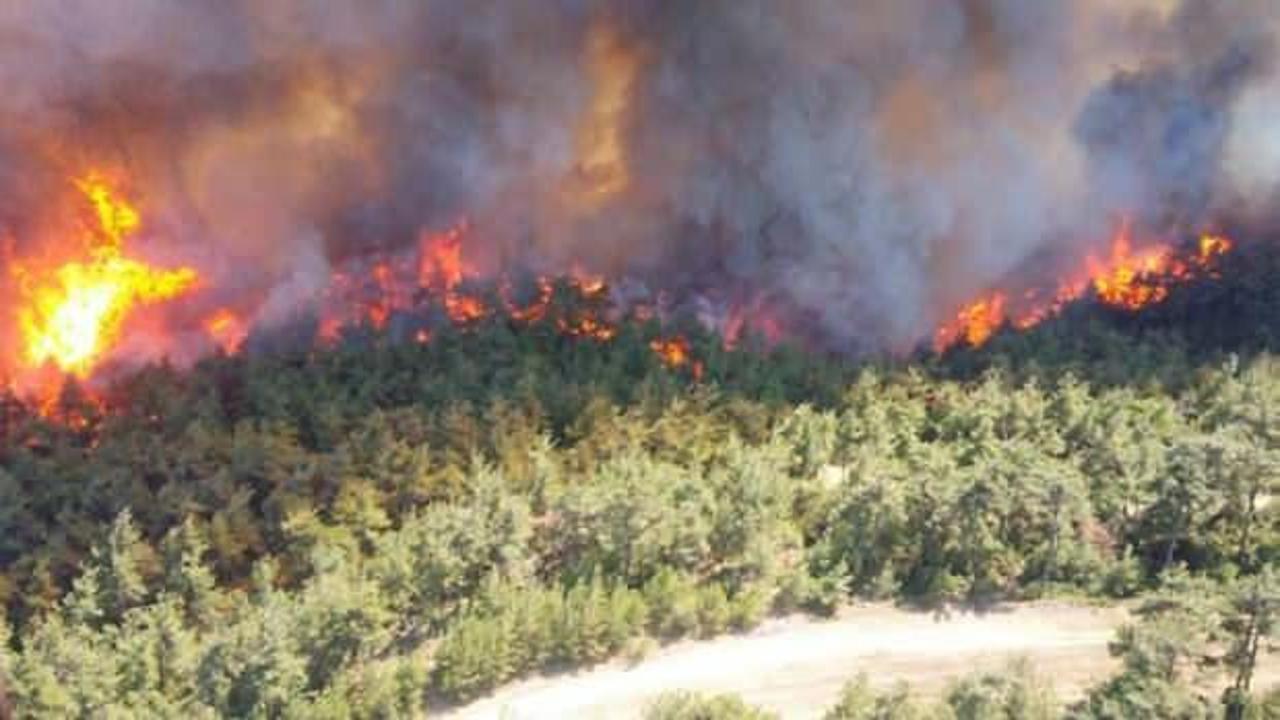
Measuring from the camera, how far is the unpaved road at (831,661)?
36375mm

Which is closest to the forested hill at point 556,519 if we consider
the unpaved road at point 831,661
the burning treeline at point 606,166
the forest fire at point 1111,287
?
the unpaved road at point 831,661

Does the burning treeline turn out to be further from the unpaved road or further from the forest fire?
the unpaved road

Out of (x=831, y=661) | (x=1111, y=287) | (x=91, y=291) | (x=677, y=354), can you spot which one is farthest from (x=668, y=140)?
(x=831, y=661)

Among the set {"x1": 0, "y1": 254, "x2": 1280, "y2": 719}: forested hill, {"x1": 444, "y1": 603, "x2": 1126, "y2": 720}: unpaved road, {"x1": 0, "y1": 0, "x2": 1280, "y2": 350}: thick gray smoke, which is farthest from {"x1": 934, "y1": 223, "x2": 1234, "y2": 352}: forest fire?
{"x1": 444, "y1": 603, "x2": 1126, "y2": 720}: unpaved road

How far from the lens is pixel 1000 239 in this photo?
199ft

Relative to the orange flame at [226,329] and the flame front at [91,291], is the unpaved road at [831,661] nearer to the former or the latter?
the orange flame at [226,329]

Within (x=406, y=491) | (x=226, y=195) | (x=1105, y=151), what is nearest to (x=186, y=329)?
(x=226, y=195)

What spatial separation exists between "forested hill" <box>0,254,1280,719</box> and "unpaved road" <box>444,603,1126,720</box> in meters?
0.68

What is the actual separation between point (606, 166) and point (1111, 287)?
22296mm

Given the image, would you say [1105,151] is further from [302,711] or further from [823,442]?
[302,711]

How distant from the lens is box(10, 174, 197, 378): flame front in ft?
170

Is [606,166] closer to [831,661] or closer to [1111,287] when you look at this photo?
[1111,287]

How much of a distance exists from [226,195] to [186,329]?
20.8 feet

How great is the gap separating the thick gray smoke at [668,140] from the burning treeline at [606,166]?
12cm
